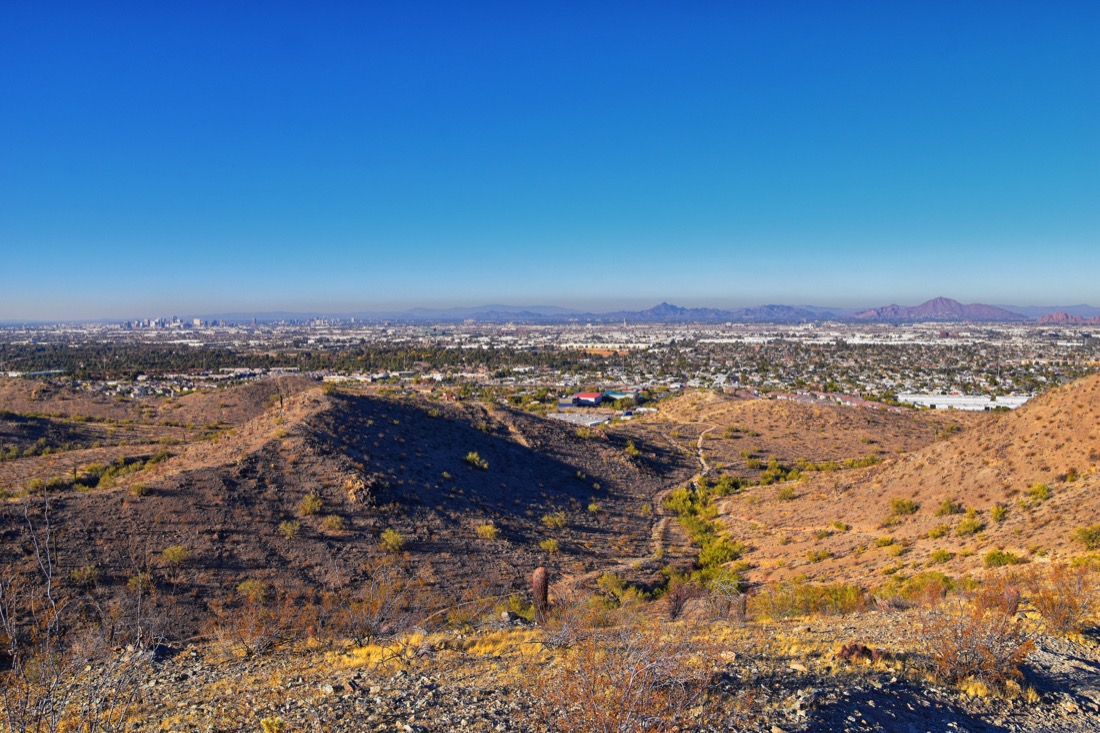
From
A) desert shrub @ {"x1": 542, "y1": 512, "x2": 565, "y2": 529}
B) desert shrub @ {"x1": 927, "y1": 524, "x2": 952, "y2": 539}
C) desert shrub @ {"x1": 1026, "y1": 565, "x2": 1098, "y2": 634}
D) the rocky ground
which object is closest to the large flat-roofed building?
desert shrub @ {"x1": 927, "y1": 524, "x2": 952, "y2": 539}

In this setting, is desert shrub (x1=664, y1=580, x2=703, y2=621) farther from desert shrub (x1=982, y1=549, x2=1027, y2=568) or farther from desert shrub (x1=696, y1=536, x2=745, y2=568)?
desert shrub (x1=982, y1=549, x2=1027, y2=568)

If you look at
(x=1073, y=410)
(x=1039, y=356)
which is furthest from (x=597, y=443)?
(x=1039, y=356)

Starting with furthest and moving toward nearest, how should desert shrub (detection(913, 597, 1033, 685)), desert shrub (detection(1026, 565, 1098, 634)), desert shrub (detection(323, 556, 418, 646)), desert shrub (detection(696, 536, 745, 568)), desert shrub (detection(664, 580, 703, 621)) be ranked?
desert shrub (detection(696, 536, 745, 568))
desert shrub (detection(664, 580, 703, 621))
desert shrub (detection(323, 556, 418, 646))
desert shrub (detection(1026, 565, 1098, 634))
desert shrub (detection(913, 597, 1033, 685))

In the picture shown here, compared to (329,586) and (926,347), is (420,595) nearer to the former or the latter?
(329,586)

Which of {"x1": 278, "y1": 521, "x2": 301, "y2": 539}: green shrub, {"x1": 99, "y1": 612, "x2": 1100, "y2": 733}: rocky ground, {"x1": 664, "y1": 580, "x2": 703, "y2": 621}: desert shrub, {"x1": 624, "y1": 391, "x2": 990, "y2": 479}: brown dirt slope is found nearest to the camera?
{"x1": 99, "y1": 612, "x2": 1100, "y2": 733}: rocky ground

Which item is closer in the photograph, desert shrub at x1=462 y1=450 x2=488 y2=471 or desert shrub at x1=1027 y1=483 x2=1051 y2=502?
desert shrub at x1=1027 y1=483 x2=1051 y2=502

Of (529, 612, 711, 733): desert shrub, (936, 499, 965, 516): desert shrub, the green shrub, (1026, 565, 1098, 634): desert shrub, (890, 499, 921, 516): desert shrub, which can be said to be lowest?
(890, 499, 921, 516): desert shrub

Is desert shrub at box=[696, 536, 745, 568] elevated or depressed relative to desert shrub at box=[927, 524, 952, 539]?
depressed
